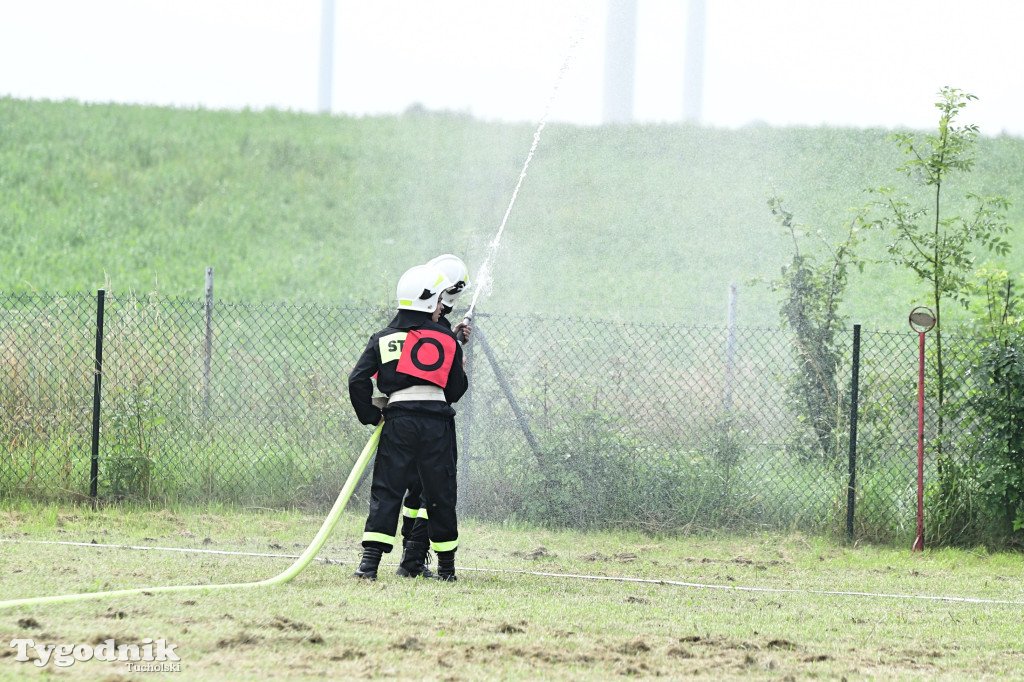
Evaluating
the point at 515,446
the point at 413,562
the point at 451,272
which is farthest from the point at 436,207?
the point at 413,562

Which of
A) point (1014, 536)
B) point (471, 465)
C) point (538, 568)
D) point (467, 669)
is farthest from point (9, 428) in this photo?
point (1014, 536)

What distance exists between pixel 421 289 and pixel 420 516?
1.35 meters

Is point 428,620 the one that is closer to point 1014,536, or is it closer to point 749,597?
point 749,597

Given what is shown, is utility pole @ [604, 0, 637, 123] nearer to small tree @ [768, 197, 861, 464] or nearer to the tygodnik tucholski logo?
small tree @ [768, 197, 861, 464]

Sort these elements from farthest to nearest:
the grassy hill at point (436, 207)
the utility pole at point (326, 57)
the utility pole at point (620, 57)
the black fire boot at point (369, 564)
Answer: the utility pole at point (326, 57), the grassy hill at point (436, 207), the utility pole at point (620, 57), the black fire boot at point (369, 564)

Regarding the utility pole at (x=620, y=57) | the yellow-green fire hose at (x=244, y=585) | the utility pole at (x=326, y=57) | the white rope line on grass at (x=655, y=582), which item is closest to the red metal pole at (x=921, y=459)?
the white rope line on grass at (x=655, y=582)

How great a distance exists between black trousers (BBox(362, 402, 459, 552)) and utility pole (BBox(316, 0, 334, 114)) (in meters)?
28.2

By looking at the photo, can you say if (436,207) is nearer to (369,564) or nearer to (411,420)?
(411,420)

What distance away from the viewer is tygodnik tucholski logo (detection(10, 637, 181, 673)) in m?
3.72

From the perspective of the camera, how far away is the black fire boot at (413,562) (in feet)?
19.4

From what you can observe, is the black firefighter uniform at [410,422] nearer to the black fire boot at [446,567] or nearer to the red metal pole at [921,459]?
the black fire boot at [446,567]

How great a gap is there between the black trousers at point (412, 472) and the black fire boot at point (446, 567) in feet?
0.16

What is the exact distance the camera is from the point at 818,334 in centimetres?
866

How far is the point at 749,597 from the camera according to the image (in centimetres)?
576
